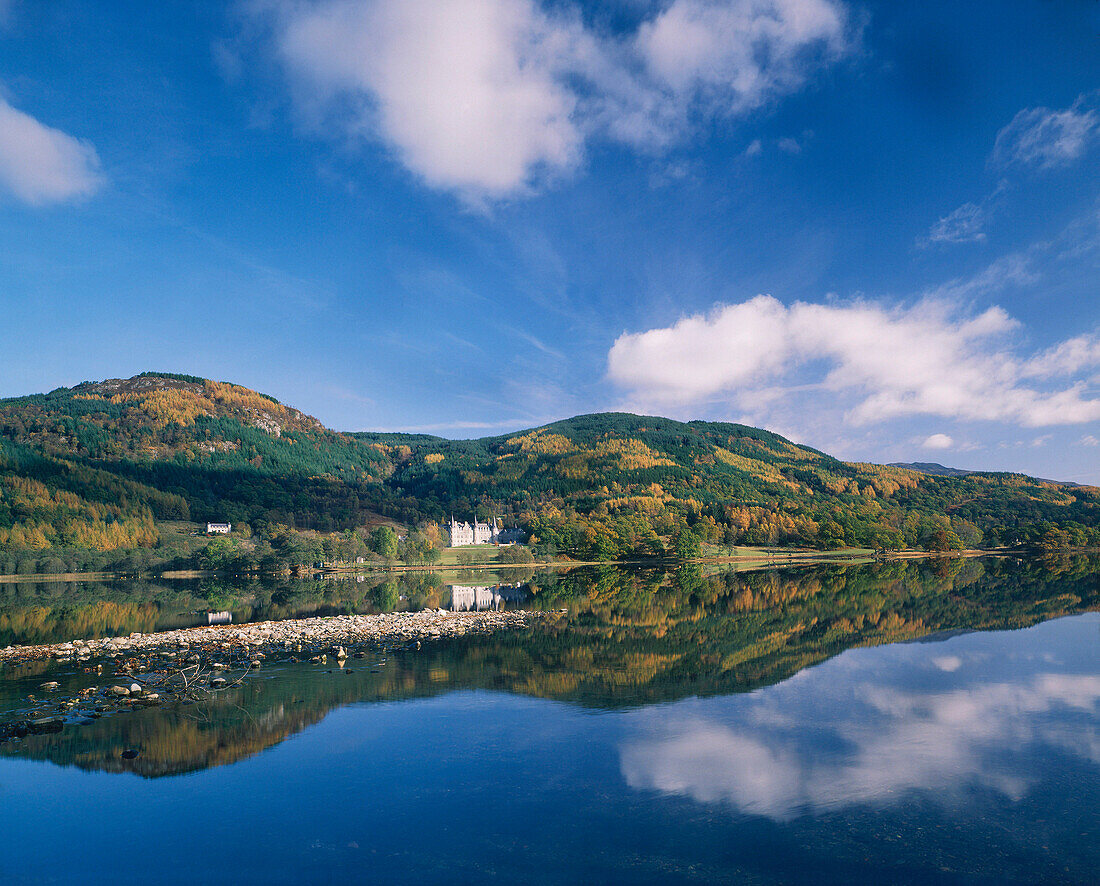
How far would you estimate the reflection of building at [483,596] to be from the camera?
149 ft

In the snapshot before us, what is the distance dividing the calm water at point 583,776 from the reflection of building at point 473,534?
385 ft

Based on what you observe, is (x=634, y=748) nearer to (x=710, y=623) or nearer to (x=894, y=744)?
(x=894, y=744)

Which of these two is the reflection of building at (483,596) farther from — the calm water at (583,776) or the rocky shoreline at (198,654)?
the calm water at (583,776)

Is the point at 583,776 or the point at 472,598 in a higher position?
the point at 472,598

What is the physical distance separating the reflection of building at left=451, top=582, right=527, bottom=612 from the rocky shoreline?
591cm

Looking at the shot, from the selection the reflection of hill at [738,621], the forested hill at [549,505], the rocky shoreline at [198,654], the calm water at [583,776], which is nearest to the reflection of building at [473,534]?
the forested hill at [549,505]

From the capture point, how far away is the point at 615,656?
87.1 feet

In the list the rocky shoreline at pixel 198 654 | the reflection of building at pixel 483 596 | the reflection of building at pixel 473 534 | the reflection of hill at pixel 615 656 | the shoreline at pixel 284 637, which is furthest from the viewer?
the reflection of building at pixel 473 534

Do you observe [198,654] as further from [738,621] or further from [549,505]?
[549,505]

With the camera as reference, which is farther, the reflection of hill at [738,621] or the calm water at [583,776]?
the reflection of hill at [738,621]

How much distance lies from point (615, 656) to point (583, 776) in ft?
43.9

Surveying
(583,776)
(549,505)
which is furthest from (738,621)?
(549,505)

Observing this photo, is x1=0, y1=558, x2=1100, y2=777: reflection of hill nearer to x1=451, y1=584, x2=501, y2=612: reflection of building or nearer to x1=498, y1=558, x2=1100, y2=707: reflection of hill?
x1=498, y1=558, x2=1100, y2=707: reflection of hill

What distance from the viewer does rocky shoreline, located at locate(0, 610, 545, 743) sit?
18.0m
